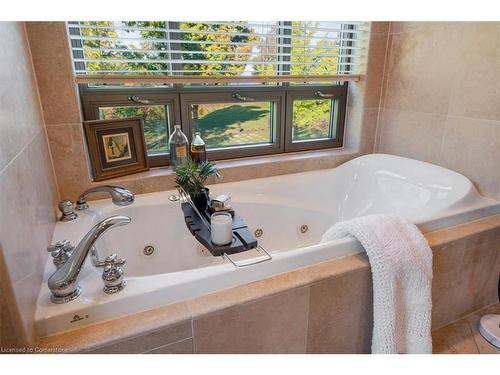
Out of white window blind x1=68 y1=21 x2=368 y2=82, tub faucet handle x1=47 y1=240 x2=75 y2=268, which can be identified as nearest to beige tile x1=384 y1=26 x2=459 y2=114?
white window blind x1=68 y1=21 x2=368 y2=82

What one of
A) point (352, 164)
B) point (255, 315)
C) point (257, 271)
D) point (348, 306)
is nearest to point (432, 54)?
point (352, 164)

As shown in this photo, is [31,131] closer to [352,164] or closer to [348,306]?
[348,306]

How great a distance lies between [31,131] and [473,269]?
1.94 metres

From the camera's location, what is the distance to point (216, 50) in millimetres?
1754

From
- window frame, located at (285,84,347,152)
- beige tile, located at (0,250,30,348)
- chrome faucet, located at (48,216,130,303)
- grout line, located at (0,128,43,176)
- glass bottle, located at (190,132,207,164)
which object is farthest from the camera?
window frame, located at (285,84,347,152)

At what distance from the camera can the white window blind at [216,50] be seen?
61.3 inches

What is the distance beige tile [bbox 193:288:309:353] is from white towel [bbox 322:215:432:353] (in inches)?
10.9

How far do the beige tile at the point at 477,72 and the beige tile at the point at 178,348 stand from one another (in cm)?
172

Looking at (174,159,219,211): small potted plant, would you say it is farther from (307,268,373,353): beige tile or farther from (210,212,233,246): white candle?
(307,268,373,353): beige tile

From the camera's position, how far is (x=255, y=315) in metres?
0.99

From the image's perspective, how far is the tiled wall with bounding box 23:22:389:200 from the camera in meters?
1.39

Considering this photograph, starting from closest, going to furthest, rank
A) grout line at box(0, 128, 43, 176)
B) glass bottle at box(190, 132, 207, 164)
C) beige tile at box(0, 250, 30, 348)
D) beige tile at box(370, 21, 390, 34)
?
beige tile at box(0, 250, 30, 348) → grout line at box(0, 128, 43, 176) → glass bottle at box(190, 132, 207, 164) → beige tile at box(370, 21, 390, 34)

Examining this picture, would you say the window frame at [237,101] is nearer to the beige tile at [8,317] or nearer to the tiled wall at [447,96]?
the tiled wall at [447,96]

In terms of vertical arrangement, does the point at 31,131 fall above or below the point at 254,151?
above
